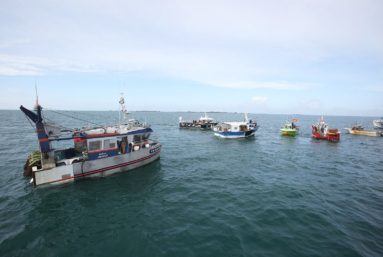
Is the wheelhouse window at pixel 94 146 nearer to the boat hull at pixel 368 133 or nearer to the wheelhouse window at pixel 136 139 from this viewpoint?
the wheelhouse window at pixel 136 139

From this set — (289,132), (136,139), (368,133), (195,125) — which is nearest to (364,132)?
(368,133)

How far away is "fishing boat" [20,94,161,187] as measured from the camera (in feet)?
42.5

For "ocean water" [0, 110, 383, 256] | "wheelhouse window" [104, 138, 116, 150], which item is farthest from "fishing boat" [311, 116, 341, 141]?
"wheelhouse window" [104, 138, 116, 150]

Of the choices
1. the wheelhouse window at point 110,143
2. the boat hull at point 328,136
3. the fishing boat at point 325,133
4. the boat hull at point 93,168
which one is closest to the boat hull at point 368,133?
the fishing boat at point 325,133

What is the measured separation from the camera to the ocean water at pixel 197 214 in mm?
7953

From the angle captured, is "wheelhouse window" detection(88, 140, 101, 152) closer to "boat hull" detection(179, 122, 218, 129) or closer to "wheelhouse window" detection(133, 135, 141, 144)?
"wheelhouse window" detection(133, 135, 141, 144)

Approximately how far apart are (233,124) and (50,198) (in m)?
34.4

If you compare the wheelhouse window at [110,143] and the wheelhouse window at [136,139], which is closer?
the wheelhouse window at [110,143]

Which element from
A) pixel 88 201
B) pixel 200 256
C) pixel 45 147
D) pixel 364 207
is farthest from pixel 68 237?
pixel 364 207

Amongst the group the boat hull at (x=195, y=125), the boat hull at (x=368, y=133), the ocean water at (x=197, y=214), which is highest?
the boat hull at (x=195, y=125)

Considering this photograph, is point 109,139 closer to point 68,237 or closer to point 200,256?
point 68,237

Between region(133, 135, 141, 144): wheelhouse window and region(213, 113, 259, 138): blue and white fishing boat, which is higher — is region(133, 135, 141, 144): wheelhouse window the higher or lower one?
the higher one

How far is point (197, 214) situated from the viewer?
10336 mm

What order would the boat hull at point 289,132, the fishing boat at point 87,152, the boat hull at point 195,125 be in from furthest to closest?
1. the boat hull at point 195,125
2. the boat hull at point 289,132
3. the fishing boat at point 87,152
